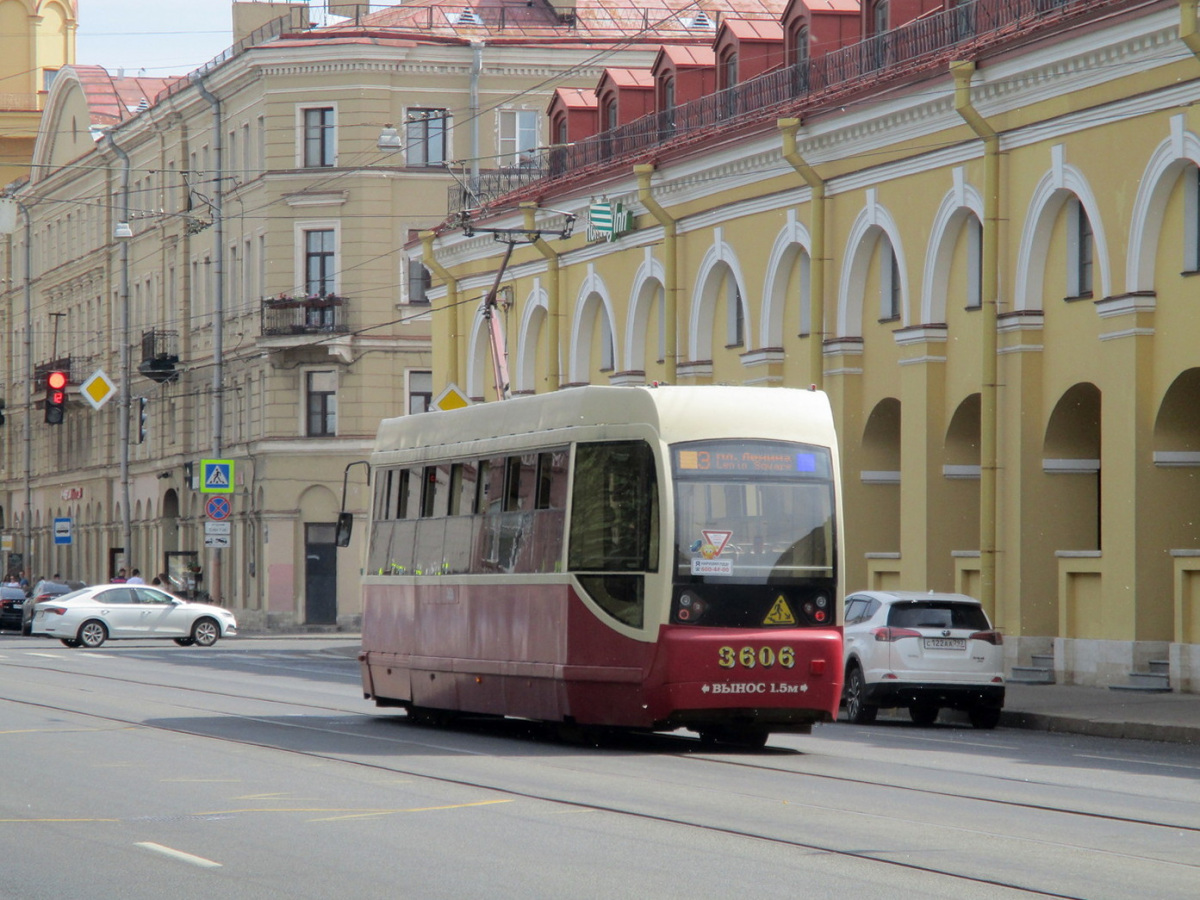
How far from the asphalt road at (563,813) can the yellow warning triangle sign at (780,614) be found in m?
1.14

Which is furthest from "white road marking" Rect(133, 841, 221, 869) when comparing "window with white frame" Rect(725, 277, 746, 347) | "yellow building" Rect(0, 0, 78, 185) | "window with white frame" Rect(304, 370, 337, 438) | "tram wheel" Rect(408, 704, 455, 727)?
"yellow building" Rect(0, 0, 78, 185)

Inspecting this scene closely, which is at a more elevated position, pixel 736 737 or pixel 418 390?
pixel 418 390

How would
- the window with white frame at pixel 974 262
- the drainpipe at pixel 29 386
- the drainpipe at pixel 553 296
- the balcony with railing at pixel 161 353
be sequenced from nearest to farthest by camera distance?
the window with white frame at pixel 974 262, the drainpipe at pixel 553 296, the balcony with railing at pixel 161 353, the drainpipe at pixel 29 386

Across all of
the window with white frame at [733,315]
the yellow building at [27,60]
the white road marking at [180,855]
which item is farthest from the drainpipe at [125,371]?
the white road marking at [180,855]

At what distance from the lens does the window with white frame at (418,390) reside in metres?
60.1

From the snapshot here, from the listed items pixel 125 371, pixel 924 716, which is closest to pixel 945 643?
pixel 924 716

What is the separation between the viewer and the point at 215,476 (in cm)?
5172

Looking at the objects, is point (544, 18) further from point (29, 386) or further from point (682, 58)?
point (29, 386)

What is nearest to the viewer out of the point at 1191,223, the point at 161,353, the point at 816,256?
the point at 1191,223

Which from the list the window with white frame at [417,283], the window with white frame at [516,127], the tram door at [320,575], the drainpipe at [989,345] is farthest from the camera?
the window with white frame at [516,127]

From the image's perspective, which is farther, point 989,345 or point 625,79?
point 625,79

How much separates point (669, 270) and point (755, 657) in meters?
20.8

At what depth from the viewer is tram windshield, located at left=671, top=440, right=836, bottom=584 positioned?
1819 cm

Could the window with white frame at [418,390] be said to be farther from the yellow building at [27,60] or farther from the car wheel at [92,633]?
the yellow building at [27,60]
